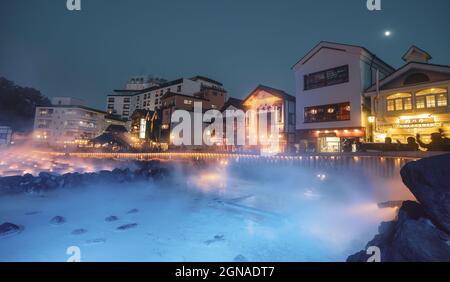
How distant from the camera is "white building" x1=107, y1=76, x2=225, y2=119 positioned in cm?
5428

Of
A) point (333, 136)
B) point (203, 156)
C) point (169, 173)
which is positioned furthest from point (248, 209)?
point (333, 136)

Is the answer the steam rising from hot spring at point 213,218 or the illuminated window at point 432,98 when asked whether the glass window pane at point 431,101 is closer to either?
the illuminated window at point 432,98

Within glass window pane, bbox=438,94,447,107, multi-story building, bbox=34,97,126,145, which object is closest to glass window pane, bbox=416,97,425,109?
glass window pane, bbox=438,94,447,107

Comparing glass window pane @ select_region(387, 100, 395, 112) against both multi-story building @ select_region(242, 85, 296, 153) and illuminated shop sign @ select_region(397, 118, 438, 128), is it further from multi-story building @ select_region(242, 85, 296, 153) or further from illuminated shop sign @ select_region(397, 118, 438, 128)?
multi-story building @ select_region(242, 85, 296, 153)

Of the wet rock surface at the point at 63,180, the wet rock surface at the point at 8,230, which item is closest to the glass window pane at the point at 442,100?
the wet rock surface at the point at 63,180

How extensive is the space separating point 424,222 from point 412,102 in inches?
750

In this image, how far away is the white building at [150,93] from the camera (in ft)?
178

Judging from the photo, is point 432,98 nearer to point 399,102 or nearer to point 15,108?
point 399,102

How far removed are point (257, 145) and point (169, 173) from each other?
13074 millimetres

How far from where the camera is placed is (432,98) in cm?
1848

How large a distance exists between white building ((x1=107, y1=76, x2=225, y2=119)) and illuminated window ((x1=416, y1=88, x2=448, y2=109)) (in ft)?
125
